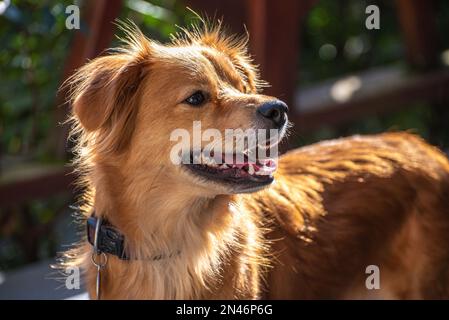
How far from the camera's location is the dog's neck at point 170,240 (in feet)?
10.3

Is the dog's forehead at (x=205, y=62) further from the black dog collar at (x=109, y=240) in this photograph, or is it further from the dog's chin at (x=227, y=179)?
the black dog collar at (x=109, y=240)

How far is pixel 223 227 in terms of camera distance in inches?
127

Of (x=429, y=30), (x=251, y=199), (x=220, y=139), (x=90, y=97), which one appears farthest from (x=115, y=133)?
(x=429, y=30)

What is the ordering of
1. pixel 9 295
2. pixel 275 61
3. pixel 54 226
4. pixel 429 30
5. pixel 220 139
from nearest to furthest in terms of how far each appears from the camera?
pixel 220 139
pixel 9 295
pixel 275 61
pixel 54 226
pixel 429 30

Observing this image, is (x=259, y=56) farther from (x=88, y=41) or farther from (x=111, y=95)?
(x=111, y=95)

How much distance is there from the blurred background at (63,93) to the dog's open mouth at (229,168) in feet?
3.39

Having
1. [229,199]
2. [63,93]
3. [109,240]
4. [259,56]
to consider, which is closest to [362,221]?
[229,199]

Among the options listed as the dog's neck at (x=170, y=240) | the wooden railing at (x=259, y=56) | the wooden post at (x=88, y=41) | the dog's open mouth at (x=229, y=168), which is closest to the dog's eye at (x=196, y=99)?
the dog's open mouth at (x=229, y=168)

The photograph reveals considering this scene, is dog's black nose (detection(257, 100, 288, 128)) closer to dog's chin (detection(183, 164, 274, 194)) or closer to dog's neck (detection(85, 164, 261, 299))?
dog's chin (detection(183, 164, 274, 194))

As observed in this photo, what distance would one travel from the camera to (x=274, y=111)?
296 cm

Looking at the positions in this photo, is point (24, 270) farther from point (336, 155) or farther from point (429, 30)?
point (429, 30)

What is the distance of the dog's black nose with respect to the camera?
295 centimetres

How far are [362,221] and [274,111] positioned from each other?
0.82 meters

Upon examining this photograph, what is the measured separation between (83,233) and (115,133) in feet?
1.91
